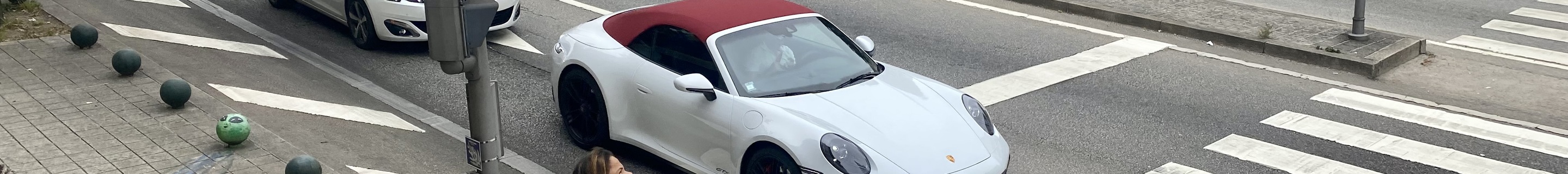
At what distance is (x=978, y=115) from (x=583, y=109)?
2.51 metres

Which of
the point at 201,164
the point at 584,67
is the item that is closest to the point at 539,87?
the point at 584,67

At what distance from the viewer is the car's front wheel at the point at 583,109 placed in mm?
8383

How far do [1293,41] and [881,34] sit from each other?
3.76 m

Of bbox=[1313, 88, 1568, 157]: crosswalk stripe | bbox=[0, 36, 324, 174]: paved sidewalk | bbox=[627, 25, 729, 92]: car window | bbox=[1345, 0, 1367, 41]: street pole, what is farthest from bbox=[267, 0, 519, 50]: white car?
bbox=[1345, 0, 1367, 41]: street pole

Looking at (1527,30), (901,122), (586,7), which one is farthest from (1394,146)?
(586,7)

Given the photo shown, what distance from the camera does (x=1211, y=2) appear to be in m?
14.8

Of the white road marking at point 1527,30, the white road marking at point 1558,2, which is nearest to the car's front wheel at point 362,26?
the white road marking at point 1527,30

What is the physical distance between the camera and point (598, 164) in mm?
5848

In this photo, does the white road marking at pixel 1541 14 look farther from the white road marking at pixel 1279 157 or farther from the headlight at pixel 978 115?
the headlight at pixel 978 115

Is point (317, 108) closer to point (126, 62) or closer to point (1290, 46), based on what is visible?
point (126, 62)

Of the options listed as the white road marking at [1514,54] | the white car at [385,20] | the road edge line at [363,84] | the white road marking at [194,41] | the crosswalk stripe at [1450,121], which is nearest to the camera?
the road edge line at [363,84]

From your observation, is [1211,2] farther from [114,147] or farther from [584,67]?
[114,147]

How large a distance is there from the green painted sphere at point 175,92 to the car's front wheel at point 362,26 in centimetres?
294

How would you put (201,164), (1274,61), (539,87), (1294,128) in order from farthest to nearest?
(1274,61) → (539,87) → (1294,128) → (201,164)
